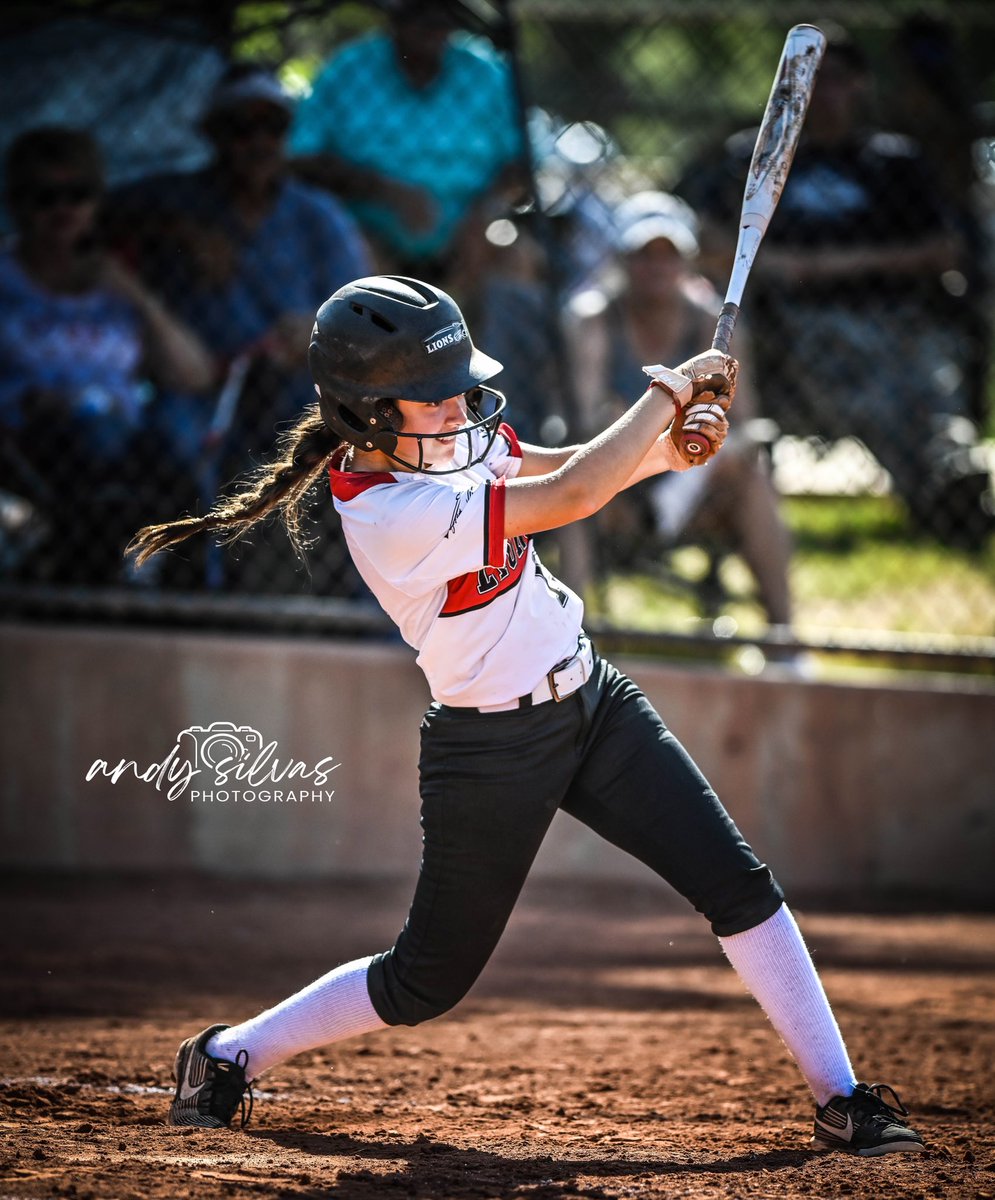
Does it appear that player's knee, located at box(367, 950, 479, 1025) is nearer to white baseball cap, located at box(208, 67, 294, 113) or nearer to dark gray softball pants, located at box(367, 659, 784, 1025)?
dark gray softball pants, located at box(367, 659, 784, 1025)

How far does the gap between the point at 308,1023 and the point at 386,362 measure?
52.8 inches

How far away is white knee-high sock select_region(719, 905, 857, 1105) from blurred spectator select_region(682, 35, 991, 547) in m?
3.61

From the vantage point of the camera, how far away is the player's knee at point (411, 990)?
3061 millimetres

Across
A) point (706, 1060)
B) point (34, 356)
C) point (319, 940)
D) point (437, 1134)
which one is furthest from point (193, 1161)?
point (34, 356)

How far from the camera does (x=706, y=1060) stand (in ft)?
12.9

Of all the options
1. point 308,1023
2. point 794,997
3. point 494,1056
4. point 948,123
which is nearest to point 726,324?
point 794,997

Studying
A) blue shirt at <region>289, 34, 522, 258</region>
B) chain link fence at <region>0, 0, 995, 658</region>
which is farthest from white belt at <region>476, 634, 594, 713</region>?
blue shirt at <region>289, 34, 522, 258</region>

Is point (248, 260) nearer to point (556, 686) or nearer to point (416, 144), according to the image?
point (416, 144)

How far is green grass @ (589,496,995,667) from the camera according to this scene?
247 inches

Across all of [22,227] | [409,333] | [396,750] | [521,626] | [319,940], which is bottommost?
[319,940]

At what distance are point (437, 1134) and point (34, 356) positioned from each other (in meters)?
3.35

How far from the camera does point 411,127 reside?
611 centimetres

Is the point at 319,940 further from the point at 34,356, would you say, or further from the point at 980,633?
the point at 980,633

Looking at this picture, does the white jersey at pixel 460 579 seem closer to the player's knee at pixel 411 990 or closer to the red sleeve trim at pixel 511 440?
the red sleeve trim at pixel 511 440
